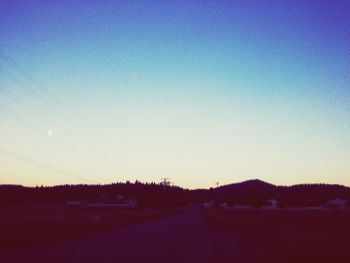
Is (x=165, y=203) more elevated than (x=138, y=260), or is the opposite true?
(x=165, y=203)

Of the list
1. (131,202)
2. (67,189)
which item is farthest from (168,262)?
(67,189)

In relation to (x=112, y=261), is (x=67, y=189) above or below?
above

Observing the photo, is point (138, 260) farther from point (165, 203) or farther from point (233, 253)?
point (165, 203)

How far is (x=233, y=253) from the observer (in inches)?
677

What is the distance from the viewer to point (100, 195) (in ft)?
633

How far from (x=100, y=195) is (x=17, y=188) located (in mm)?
58361

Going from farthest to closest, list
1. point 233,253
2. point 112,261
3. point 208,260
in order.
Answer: point 233,253, point 208,260, point 112,261

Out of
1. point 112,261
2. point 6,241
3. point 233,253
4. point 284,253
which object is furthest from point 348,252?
point 6,241

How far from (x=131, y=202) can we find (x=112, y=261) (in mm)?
162695

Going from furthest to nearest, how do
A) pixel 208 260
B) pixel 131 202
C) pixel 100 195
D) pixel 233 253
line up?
pixel 100 195
pixel 131 202
pixel 233 253
pixel 208 260

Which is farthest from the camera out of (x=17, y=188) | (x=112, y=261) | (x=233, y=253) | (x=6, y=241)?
(x=17, y=188)

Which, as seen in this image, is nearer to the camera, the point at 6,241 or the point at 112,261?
the point at 112,261

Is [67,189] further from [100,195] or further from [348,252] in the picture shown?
[348,252]

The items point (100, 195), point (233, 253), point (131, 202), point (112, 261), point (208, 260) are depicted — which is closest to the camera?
point (112, 261)
